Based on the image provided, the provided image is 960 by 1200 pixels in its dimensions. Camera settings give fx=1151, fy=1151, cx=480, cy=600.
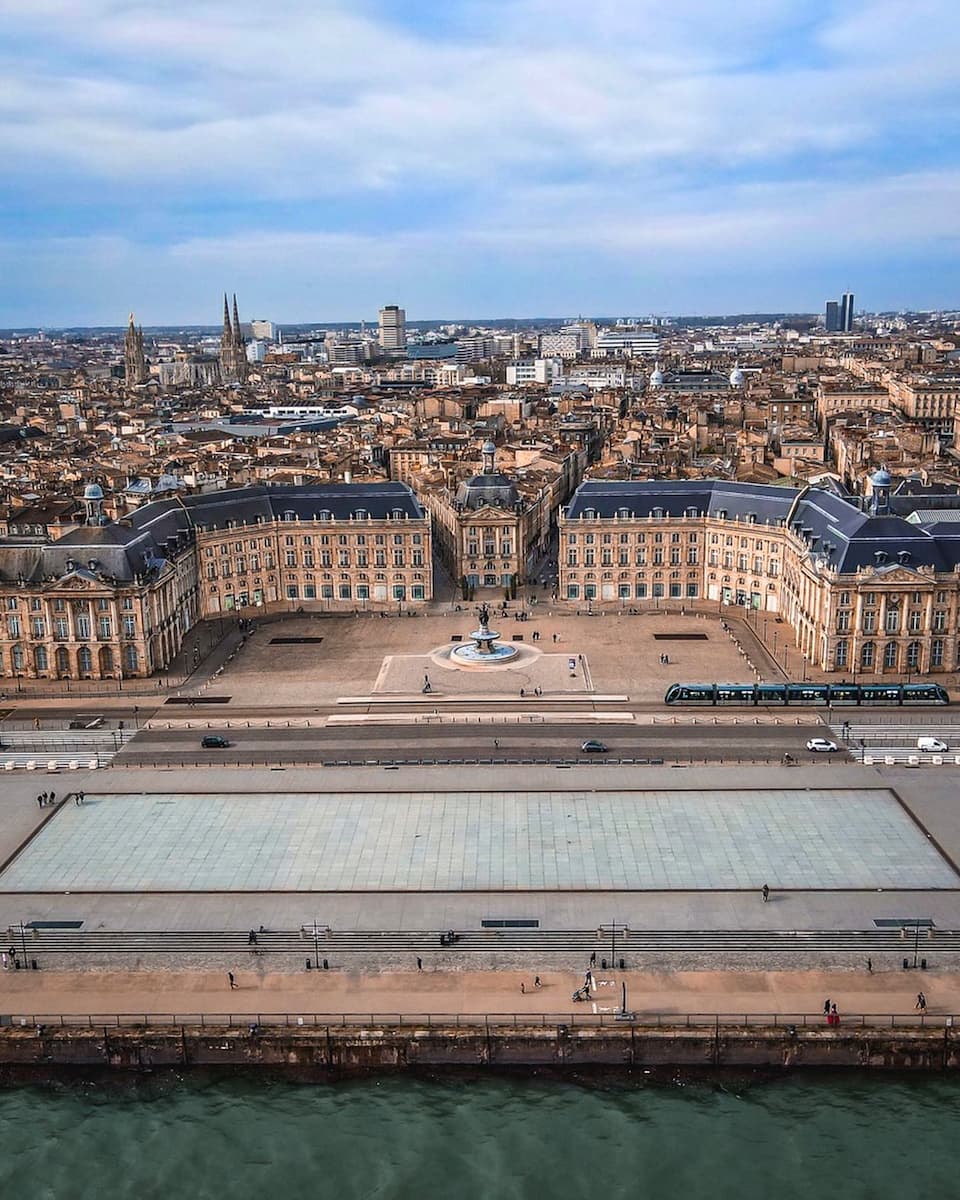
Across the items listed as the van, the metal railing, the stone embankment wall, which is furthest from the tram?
the stone embankment wall

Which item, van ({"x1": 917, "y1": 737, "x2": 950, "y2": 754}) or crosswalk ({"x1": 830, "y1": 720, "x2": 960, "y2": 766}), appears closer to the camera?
crosswalk ({"x1": 830, "y1": 720, "x2": 960, "y2": 766})

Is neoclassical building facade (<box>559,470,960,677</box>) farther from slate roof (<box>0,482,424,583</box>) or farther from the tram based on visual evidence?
slate roof (<box>0,482,424,583</box>)

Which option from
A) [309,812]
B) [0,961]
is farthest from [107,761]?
[0,961]

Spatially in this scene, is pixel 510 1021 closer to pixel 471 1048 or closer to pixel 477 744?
pixel 471 1048

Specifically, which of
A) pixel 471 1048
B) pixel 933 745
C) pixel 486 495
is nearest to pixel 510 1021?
pixel 471 1048

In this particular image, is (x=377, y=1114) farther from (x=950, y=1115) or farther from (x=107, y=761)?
(x=107, y=761)
